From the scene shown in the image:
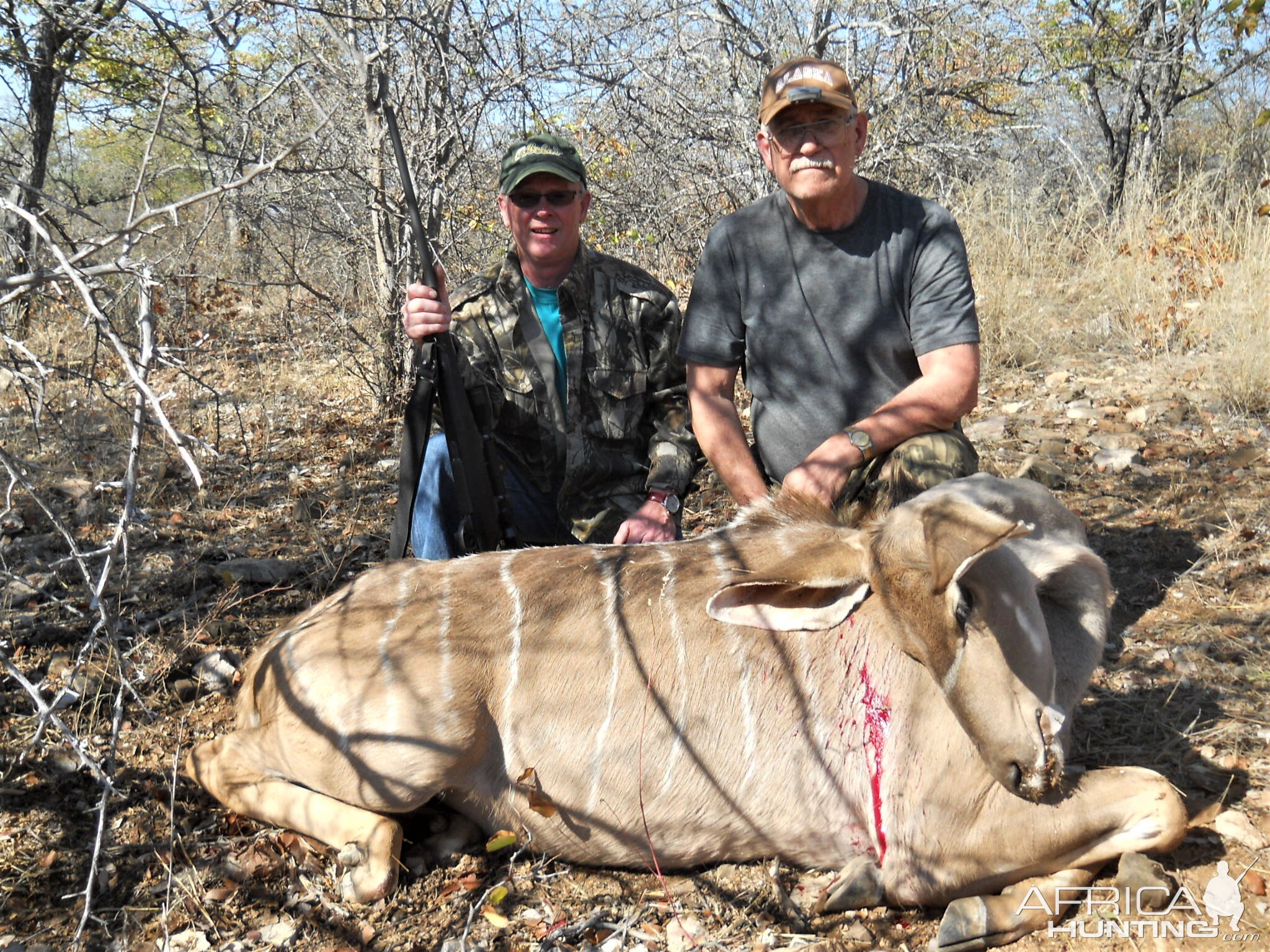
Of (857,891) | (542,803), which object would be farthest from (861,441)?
(542,803)

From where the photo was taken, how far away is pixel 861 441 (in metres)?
3.73

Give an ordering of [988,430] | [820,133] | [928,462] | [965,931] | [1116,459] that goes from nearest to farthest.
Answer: [965,931], [928,462], [820,133], [1116,459], [988,430]

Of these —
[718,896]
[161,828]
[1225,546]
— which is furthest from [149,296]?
[1225,546]

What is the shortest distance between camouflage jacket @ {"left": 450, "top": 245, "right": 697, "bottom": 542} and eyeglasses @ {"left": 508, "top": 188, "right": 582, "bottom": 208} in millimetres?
282

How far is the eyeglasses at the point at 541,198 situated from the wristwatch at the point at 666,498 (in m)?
1.25

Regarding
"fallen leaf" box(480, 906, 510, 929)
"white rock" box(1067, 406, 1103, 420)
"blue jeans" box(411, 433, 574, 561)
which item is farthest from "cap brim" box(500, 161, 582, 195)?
"white rock" box(1067, 406, 1103, 420)

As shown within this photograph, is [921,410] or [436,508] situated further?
[436,508]

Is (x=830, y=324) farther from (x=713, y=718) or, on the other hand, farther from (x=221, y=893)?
(x=221, y=893)

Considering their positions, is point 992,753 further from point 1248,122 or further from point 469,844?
point 1248,122

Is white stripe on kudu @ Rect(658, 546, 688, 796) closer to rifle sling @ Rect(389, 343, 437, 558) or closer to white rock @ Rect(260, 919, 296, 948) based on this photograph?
white rock @ Rect(260, 919, 296, 948)

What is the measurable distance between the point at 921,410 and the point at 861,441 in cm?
29

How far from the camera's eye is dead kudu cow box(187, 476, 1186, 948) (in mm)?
2684

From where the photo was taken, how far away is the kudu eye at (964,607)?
93.8 inches

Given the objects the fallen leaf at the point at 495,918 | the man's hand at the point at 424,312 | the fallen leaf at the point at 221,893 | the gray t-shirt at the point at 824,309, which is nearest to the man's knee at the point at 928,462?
the gray t-shirt at the point at 824,309
